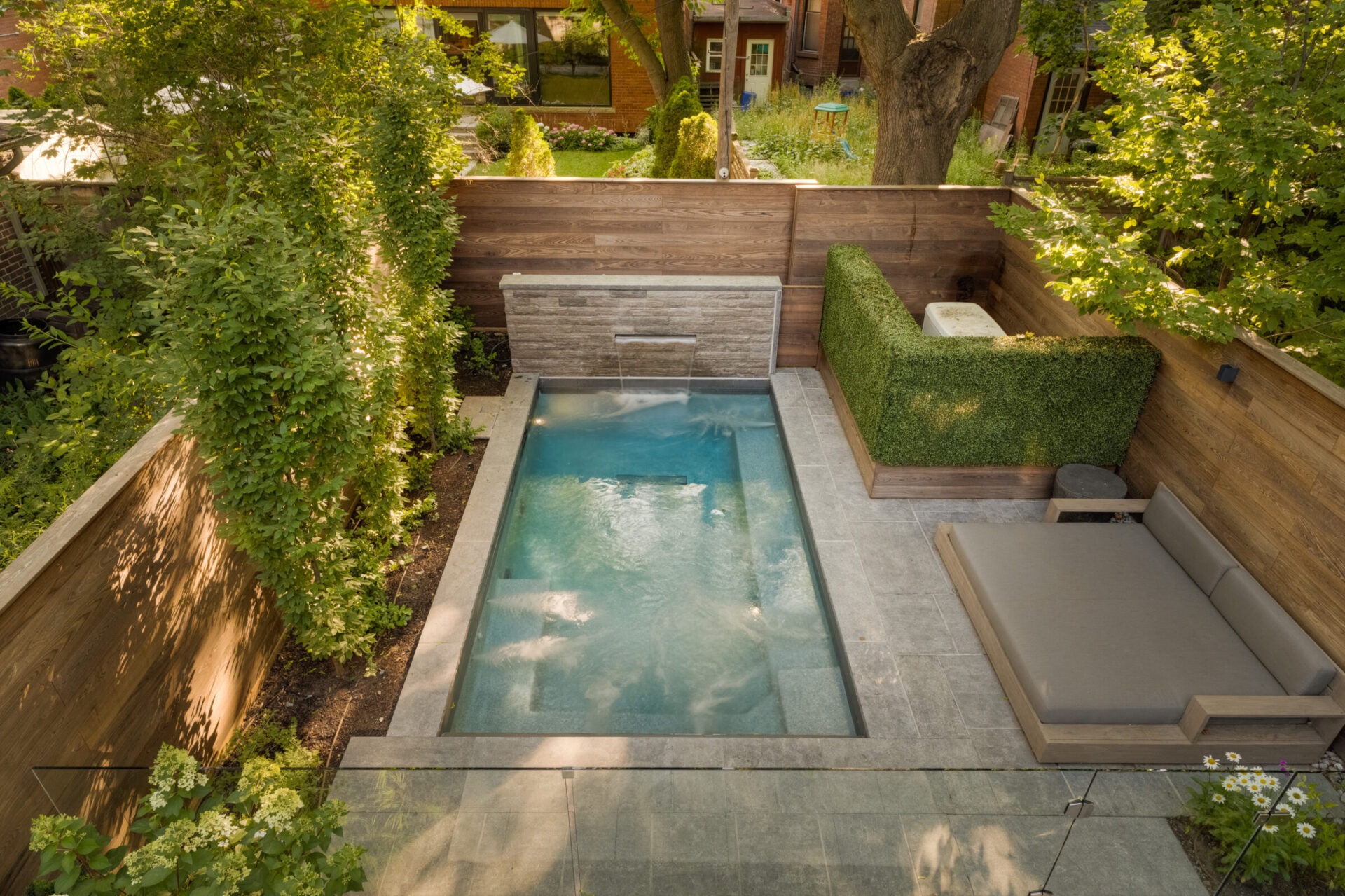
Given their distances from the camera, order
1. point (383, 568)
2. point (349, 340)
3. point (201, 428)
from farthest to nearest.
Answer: point (383, 568) → point (349, 340) → point (201, 428)

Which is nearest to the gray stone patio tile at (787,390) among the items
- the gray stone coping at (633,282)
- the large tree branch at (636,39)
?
the gray stone coping at (633,282)

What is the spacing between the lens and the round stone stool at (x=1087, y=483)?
239 inches

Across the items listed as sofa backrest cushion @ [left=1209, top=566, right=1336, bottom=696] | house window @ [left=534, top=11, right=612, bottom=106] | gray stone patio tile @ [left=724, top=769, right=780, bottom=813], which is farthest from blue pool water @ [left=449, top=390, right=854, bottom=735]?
house window @ [left=534, top=11, right=612, bottom=106]

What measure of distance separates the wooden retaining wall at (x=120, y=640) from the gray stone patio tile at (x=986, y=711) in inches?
171

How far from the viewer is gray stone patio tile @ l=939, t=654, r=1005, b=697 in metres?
4.82

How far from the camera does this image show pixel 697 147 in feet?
34.0

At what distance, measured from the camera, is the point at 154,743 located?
3775 mm

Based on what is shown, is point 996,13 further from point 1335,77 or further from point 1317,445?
point 1317,445

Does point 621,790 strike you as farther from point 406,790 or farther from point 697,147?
point 697,147

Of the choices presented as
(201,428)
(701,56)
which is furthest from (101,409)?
(701,56)

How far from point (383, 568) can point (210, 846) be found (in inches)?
120

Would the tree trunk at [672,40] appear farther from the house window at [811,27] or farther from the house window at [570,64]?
the house window at [811,27]

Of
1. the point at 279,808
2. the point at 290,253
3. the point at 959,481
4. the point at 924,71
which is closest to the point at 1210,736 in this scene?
the point at 959,481

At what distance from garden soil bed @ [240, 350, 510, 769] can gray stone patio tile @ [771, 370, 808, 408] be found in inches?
150
